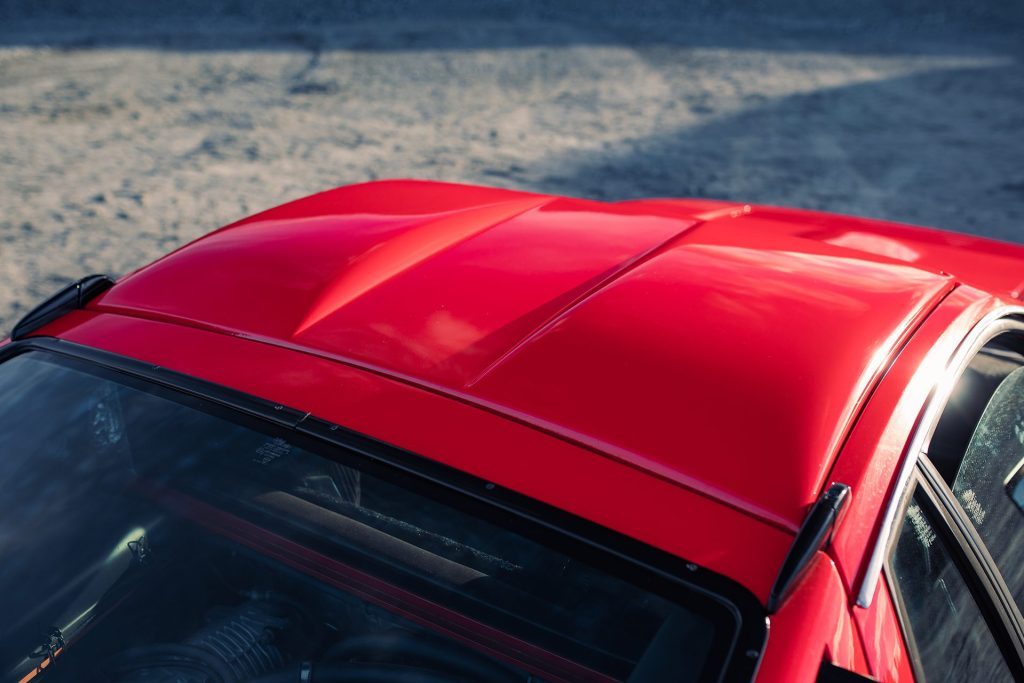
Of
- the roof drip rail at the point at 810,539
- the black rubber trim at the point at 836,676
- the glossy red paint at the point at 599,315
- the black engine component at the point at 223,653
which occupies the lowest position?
the black engine component at the point at 223,653

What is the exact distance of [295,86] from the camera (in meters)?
8.45

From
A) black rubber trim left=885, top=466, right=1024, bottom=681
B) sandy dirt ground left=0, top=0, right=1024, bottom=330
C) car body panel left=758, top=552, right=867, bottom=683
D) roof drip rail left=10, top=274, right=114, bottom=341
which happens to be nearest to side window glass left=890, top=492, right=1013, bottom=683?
black rubber trim left=885, top=466, right=1024, bottom=681

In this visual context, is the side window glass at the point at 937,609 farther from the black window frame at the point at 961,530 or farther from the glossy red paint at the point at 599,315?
the glossy red paint at the point at 599,315

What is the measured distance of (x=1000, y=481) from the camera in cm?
173

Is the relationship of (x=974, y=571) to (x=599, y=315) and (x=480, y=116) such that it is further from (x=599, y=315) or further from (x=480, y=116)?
(x=480, y=116)

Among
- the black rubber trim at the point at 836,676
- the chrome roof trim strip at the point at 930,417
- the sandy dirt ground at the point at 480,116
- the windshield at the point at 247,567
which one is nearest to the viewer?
the black rubber trim at the point at 836,676

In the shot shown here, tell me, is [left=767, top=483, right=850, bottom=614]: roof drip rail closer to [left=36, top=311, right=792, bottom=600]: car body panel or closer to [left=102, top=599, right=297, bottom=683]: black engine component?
[left=36, top=311, right=792, bottom=600]: car body panel

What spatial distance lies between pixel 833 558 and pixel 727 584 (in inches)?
6.2

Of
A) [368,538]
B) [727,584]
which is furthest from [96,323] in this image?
[727,584]

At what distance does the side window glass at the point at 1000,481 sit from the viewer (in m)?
1.59

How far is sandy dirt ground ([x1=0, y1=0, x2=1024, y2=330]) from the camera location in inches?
232

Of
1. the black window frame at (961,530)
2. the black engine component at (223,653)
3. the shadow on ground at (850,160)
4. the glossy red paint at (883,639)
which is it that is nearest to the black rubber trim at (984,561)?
the black window frame at (961,530)

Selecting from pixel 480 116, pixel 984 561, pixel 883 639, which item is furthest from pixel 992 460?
pixel 480 116

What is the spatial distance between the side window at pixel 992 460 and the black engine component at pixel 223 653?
1.13 metres
